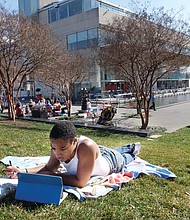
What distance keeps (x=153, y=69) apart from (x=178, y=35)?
200 centimetres

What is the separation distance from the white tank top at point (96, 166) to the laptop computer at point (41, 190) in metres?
0.44

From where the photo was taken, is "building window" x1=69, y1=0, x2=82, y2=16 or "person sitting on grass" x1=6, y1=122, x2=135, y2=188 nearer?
"person sitting on grass" x1=6, y1=122, x2=135, y2=188

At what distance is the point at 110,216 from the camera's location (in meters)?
2.44

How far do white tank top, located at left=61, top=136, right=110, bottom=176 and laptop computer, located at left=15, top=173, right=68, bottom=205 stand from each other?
0.44 metres

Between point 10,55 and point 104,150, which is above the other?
point 10,55

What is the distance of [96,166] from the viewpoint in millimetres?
3238

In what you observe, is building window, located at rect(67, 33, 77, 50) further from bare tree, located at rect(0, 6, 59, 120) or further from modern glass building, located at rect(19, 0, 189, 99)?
bare tree, located at rect(0, 6, 59, 120)

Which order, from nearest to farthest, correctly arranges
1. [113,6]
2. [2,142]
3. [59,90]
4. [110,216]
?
1. [110,216]
2. [2,142]
3. [59,90]
4. [113,6]

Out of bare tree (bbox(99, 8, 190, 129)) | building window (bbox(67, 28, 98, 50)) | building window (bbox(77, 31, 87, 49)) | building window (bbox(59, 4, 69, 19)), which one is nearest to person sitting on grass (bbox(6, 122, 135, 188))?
bare tree (bbox(99, 8, 190, 129))

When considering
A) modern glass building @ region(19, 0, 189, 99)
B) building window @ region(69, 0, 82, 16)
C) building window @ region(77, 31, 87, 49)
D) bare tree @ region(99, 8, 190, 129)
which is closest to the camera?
bare tree @ region(99, 8, 190, 129)

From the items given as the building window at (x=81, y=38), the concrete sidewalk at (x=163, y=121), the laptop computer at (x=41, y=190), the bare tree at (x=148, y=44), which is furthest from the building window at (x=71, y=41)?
the laptop computer at (x=41, y=190)

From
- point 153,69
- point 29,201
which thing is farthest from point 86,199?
point 153,69

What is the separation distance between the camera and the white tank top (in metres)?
3.02

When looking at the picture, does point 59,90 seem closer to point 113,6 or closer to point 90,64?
point 90,64
